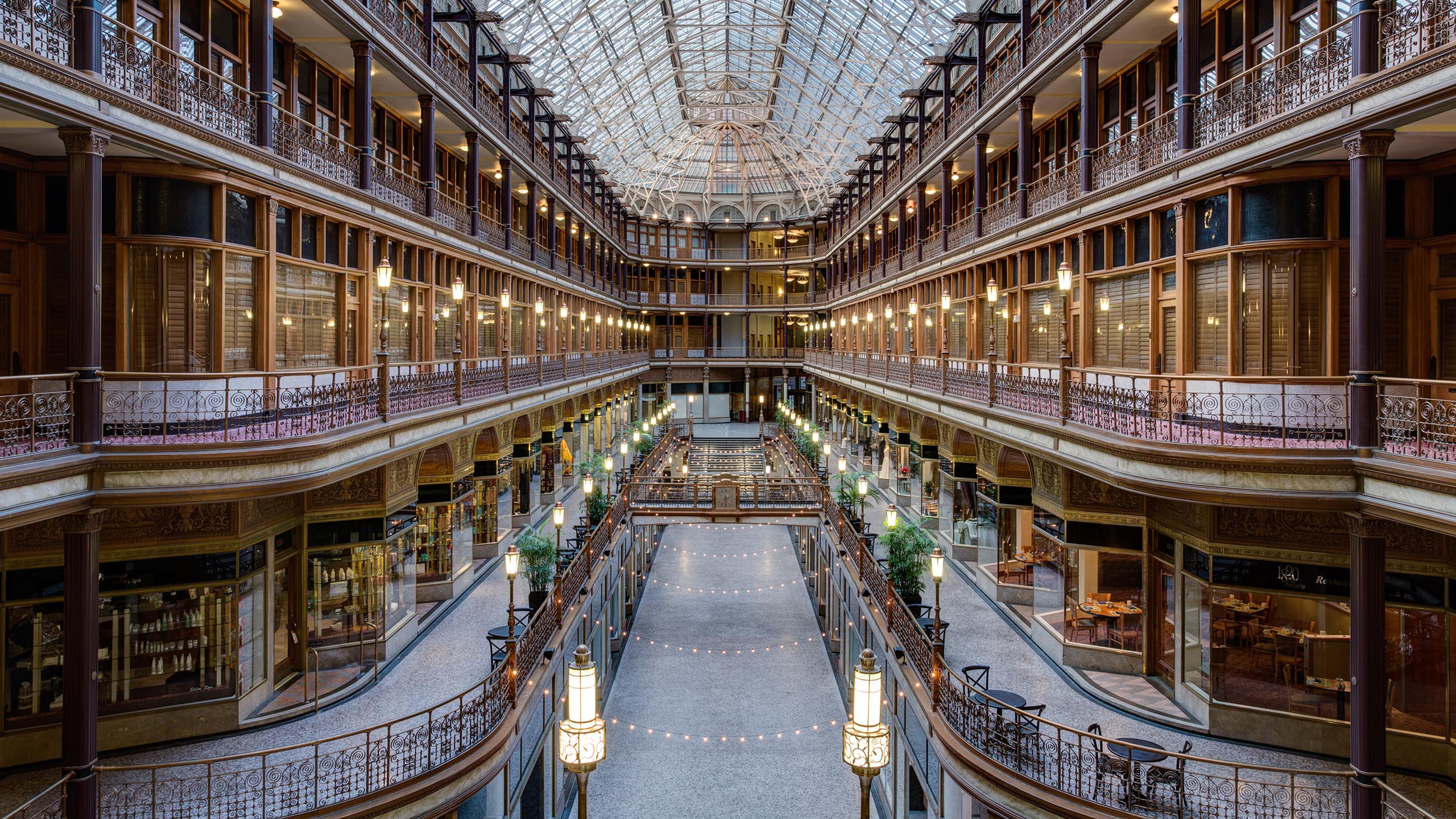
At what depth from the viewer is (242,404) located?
1370 cm

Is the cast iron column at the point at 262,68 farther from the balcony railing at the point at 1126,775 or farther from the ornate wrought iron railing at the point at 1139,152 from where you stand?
the ornate wrought iron railing at the point at 1139,152

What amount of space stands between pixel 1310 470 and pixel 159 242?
1696cm

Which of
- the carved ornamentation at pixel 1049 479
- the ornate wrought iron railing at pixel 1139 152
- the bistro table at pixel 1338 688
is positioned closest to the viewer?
the bistro table at pixel 1338 688

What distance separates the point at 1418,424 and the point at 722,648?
23.6 meters

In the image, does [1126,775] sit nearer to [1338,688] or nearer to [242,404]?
[1338,688]

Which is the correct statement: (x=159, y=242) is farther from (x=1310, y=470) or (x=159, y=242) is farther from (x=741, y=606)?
(x=741, y=606)

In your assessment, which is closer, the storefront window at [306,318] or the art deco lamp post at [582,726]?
the art deco lamp post at [582,726]

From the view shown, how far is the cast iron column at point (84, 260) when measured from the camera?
990cm

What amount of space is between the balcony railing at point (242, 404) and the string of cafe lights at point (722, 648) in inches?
589

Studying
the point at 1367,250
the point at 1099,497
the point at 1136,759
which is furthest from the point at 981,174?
the point at 1136,759

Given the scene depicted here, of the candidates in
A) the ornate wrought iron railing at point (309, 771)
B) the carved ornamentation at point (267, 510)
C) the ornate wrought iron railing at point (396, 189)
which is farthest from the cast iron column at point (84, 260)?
the ornate wrought iron railing at point (396, 189)

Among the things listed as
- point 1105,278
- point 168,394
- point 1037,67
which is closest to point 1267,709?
point 1105,278

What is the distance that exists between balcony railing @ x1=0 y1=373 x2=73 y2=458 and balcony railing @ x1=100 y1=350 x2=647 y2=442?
10.3 inches

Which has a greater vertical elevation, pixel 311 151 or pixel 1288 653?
pixel 311 151
